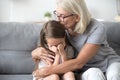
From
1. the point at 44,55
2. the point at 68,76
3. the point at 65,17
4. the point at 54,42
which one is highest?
the point at 65,17

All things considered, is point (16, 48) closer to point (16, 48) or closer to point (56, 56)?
point (16, 48)

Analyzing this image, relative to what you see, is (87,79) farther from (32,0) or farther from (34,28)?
(32,0)

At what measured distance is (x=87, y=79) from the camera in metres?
1.52

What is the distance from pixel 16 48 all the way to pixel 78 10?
28.5 inches

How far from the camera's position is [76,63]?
1607mm

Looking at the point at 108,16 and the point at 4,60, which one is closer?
the point at 4,60

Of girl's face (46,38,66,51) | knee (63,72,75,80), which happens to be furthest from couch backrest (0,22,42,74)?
knee (63,72,75,80)

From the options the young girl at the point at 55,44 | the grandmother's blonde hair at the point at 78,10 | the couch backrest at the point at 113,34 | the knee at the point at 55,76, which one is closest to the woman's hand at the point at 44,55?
the young girl at the point at 55,44

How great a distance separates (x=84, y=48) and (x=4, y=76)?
2.46 ft

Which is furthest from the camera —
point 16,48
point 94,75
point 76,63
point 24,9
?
point 24,9

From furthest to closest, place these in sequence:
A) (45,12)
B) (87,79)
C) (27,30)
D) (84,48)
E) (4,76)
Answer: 1. (45,12)
2. (27,30)
3. (4,76)
4. (84,48)
5. (87,79)

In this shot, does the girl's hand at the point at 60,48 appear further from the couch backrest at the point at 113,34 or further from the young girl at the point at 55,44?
the couch backrest at the point at 113,34

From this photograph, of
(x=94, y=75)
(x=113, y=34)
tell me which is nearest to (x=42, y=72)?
(x=94, y=75)

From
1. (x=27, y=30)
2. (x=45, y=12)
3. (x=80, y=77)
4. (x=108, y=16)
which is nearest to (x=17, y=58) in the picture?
(x=27, y=30)
